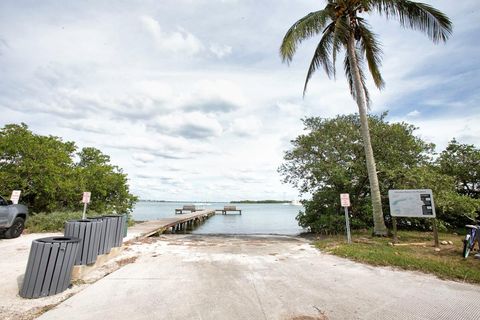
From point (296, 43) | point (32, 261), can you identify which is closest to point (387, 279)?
point (32, 261)

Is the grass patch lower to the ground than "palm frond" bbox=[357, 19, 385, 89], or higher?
lower

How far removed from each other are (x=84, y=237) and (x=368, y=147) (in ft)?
32.5

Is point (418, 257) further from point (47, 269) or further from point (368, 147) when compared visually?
point (47, 269)

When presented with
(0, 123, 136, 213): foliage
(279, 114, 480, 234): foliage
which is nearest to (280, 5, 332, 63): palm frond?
(279, 114, 480, 234): foliage

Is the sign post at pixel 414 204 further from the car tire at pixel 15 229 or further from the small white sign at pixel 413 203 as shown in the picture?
the car tire at pixel 15 229

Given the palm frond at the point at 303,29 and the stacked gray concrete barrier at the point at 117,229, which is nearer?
the stacked gray concrete barrier at the point at 117,229

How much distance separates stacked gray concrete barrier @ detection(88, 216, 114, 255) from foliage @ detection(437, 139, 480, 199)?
16.6 m

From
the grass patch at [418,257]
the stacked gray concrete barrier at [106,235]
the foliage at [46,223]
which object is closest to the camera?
the grass patch at [418,257]

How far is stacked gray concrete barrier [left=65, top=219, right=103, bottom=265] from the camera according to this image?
214 inches

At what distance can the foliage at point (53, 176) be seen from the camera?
499 inches

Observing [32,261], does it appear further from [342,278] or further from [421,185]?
[421,185]

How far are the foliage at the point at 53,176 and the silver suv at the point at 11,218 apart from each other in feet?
12.6

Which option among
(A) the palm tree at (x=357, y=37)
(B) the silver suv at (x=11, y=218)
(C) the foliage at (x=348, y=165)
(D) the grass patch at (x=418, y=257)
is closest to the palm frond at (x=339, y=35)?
(A) the palm tree at (x=357, y=37)

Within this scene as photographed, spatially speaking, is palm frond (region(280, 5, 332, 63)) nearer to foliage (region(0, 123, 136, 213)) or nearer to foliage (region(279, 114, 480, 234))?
foliage (region(279, 114, 480, 234))
